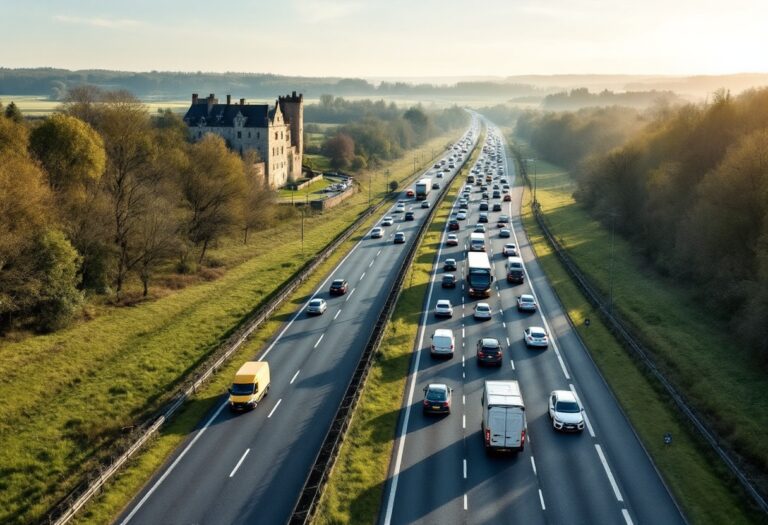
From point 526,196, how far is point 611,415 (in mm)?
98568

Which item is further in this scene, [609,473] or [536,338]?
[536,338]

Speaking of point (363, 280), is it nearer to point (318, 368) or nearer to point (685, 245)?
point (318, 368)

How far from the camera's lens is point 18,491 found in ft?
97.1

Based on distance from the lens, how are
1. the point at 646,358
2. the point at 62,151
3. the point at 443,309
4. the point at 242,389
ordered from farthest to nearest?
the point at 62,151, the point at 443,309, the point at 646,358, the point at 242,389

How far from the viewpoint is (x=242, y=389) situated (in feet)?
120

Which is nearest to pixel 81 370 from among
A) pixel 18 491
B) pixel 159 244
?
pixel 18 491

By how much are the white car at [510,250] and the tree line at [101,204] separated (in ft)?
110

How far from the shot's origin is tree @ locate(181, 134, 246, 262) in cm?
7875

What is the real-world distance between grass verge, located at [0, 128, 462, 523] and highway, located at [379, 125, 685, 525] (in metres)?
12.4

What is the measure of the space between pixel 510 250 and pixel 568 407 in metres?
44.3

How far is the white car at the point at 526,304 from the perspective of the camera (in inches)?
2213

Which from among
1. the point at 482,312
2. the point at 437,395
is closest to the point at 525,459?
the point at 437,395

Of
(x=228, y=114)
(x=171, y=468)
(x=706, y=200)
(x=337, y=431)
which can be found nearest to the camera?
(x=171, y=468)

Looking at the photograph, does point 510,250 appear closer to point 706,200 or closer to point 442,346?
point 706,200
